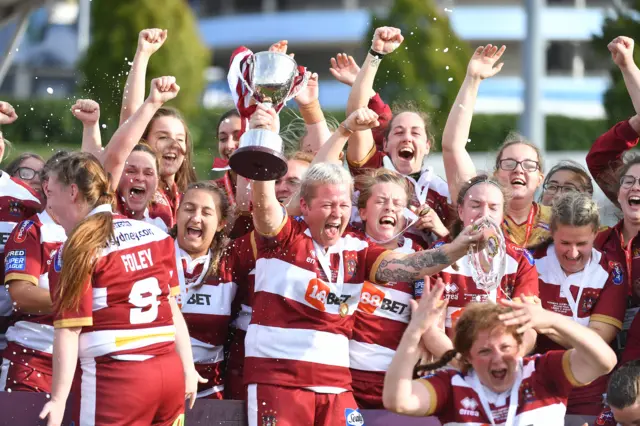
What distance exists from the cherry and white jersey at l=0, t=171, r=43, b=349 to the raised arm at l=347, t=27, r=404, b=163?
1.78 m

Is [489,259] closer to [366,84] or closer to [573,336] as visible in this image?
[573,336]

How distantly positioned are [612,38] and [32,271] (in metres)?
11.4

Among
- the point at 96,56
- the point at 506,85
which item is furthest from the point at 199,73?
the point at 506,85

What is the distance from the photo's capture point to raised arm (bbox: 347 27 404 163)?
6.05 meters

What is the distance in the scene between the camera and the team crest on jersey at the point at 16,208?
5973 mm

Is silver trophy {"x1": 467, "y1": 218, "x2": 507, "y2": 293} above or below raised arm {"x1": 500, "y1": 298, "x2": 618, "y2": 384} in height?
above

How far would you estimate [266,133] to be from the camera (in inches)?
190

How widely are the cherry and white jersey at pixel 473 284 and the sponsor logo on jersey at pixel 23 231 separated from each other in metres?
2.08

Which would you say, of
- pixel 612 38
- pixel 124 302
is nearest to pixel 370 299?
pixel 124 302

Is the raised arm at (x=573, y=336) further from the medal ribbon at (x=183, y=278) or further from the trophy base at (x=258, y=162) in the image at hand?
the medal ribbon at (x=183, y=278)

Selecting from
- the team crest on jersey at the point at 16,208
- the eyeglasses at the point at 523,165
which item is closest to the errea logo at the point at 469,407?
the eyeglasses at the point at 523,165

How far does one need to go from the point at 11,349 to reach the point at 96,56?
19.2m

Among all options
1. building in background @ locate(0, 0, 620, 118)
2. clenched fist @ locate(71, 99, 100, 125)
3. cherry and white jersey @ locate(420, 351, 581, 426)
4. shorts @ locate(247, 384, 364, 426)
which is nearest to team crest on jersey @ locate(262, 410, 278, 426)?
shorts @ locate(247, 384, 364, 426)

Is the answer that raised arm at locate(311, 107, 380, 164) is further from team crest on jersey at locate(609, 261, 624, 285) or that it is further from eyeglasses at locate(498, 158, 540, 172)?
team crest on jersey at locate(609, 261, 624, 285)
